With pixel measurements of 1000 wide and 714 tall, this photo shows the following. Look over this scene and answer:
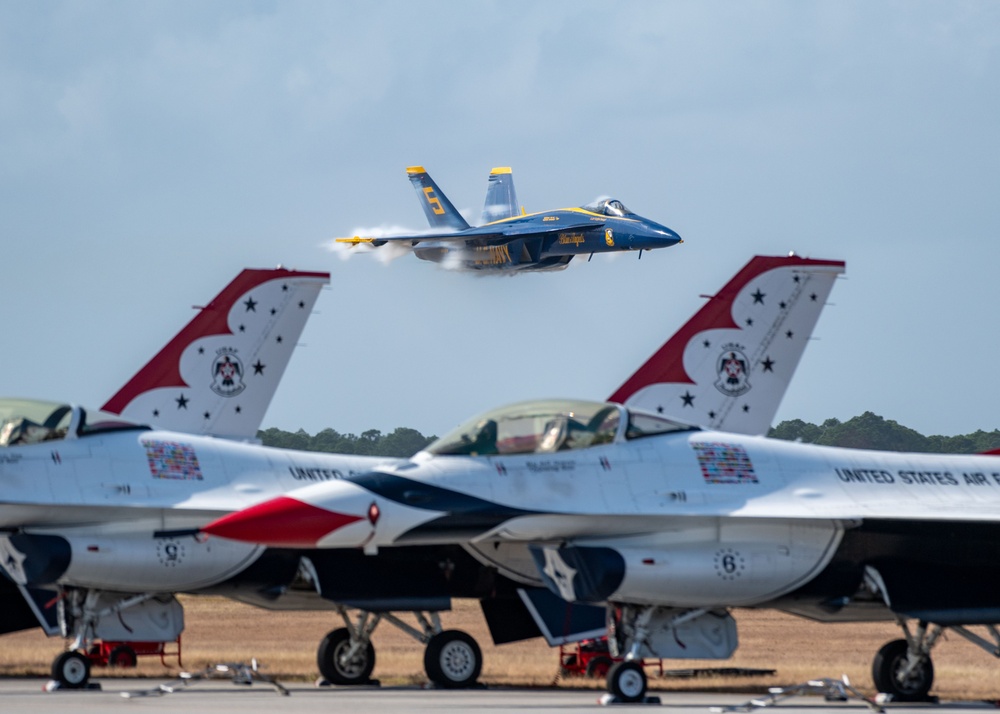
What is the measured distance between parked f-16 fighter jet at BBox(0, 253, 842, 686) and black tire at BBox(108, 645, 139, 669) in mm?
2339

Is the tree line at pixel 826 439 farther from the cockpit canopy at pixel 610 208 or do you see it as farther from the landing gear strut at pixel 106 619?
the landing gear strut at pixel 106 619

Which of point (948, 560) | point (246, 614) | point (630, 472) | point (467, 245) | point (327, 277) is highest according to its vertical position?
point (467, 245)

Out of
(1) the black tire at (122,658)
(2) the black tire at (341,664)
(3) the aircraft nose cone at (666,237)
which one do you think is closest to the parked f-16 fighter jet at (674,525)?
(2) the black tire at (341,664)

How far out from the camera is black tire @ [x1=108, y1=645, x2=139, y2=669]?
21.3m

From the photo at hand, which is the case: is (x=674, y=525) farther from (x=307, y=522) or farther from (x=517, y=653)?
(x=517, y=653)

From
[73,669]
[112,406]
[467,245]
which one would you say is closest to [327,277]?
[112,406]

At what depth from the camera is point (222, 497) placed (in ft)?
60.4

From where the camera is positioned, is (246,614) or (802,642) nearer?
(802,642)

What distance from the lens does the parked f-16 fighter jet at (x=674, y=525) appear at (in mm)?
15086

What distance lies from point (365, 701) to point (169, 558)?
344cm

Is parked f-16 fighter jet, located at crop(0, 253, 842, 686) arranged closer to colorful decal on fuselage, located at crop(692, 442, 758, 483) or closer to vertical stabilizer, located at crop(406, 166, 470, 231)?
colorful decal on fuselage, located at crop(692, 442, 758, 483)

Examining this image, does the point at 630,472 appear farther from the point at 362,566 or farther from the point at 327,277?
the point at 327,277

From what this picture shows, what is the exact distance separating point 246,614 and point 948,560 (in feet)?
68.4

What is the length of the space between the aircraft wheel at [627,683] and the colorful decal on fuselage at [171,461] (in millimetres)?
5912
